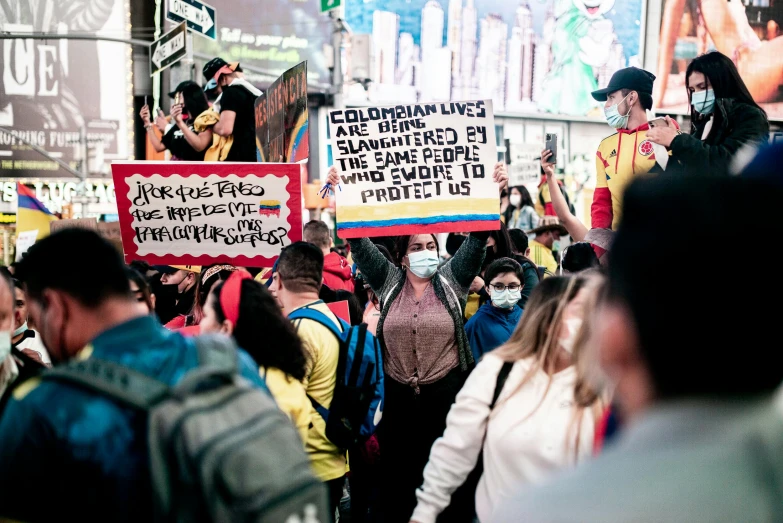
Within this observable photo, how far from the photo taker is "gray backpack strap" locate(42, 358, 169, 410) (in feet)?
7.00

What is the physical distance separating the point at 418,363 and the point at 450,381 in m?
0.23

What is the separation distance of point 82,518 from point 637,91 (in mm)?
4552

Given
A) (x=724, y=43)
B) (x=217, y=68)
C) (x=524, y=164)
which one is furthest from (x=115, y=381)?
(x=724, y=43)

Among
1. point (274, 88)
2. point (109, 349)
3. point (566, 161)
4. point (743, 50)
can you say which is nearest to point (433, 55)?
point (566, 161)

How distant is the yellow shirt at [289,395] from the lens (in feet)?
13.8

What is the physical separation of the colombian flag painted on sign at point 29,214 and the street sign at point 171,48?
124 inches

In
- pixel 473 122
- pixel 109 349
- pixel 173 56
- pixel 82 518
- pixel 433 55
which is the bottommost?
pixel 82 518

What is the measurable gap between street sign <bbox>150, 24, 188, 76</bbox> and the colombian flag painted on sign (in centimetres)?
315

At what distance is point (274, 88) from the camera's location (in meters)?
7.50

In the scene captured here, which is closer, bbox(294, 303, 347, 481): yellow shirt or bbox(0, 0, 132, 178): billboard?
bbox(294, 303, 347, 481): yellow shirt

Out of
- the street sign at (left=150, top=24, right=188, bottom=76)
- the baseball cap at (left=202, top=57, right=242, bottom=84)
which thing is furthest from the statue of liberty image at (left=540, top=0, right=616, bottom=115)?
the baseball cap at (left=202, top=57, right=242, bottom=84)

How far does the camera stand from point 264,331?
160 inches

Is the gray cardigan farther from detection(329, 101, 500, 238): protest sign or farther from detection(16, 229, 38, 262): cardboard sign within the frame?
detection(16, 229, 38, 262): cardboard sign

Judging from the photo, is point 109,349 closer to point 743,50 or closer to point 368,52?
point 368,52
